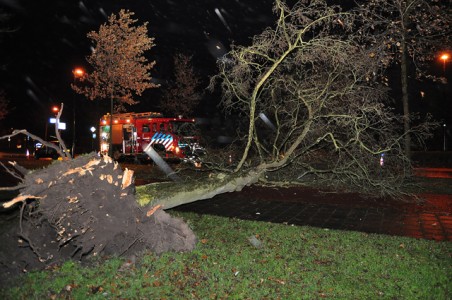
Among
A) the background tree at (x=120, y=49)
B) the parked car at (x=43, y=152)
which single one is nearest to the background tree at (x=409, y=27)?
the background tree at (x=120, y=49)

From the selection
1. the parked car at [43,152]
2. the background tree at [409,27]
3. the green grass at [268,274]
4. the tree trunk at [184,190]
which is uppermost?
the background tree at [409,27]

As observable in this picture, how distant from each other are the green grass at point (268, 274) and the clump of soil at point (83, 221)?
0.84 feet

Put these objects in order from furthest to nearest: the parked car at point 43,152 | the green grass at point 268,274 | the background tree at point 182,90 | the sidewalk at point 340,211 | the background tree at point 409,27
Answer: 1. the background tree at point 182,90
2. the parked car at point 43,152
3. the background tree at point 409,27
4. the sidewalk at point 340,211
5. the green grass at point 268,274

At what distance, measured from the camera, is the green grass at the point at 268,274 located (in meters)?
3.98

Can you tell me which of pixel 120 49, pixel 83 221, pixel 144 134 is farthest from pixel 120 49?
pixel 83 221

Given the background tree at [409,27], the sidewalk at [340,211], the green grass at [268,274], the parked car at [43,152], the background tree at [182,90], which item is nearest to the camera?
the green grass at [268,274]

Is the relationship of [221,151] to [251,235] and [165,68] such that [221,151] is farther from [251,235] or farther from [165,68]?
A: [165,68]

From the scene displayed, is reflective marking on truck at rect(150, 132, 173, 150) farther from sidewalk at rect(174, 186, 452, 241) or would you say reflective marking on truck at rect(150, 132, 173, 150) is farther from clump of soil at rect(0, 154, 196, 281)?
clump of soil at rect(0, 154, 196, 281)

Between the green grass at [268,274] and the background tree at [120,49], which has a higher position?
the background tree at [120,49]

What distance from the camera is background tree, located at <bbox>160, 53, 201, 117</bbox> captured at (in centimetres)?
3453

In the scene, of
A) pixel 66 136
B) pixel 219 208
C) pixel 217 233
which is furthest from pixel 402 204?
pixel 66 136

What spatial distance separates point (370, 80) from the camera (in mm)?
10789

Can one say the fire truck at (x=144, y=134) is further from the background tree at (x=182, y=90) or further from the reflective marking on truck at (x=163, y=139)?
the background tree at (x=182, y=90)

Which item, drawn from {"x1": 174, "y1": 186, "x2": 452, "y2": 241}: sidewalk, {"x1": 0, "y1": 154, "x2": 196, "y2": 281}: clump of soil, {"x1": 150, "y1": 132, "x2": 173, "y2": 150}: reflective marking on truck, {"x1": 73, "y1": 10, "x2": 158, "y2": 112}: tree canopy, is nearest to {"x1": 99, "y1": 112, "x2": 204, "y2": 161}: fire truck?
Answer: {"x1": 150, "y1": 132, "x2": 173, "y2": 150}: reflective marking on truck
